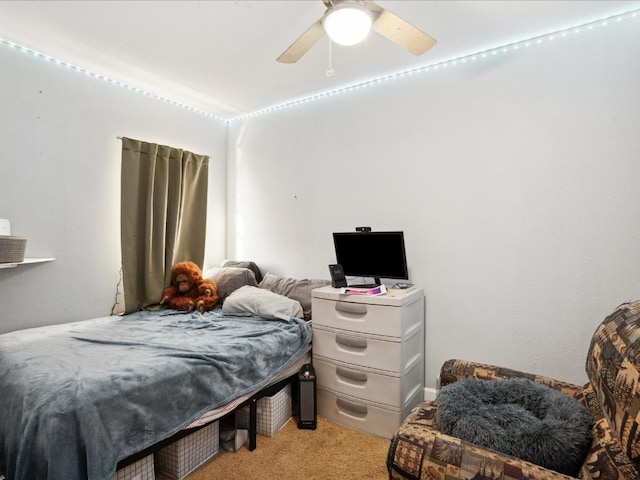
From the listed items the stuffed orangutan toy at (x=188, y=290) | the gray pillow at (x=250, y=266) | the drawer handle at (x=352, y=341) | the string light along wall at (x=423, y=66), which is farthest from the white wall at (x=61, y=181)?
the drawer handle at (x=352, y=341)

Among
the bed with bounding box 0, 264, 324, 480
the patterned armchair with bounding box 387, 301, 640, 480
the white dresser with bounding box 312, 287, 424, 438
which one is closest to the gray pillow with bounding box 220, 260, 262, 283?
the bed with bounding box 0, 264, 324, 480

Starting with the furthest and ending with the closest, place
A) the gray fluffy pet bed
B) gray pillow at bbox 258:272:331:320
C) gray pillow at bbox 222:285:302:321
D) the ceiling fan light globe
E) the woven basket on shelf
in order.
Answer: gray pillow at bbox 258:272:331:320
gray pillow at bbox 222:285:302:321
the woven basket on shelf
the ceiling fan light globe
the gray fluffy pet bed

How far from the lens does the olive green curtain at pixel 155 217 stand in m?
2.74

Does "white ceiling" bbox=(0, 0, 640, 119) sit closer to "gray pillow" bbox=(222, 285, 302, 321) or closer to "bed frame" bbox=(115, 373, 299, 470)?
"gray pillow" bbox=(222, 285, 302, 321)

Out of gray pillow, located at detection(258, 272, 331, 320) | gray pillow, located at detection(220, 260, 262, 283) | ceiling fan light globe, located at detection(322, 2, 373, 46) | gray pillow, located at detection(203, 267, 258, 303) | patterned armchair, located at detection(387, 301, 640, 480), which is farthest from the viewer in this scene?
gray pillow, located at detection(220, 260, 262, 283)

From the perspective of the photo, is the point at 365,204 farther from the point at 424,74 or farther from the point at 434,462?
the point at 434,462

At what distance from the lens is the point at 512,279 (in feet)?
7.25

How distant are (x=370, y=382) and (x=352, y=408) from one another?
23 cm

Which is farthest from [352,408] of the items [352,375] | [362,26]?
[362,26]

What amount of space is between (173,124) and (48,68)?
959 millimetres

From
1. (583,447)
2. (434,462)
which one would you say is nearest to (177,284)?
(434,462)

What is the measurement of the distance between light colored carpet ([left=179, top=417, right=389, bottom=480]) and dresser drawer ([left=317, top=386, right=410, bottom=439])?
0.17 feet

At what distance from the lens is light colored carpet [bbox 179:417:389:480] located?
176cm

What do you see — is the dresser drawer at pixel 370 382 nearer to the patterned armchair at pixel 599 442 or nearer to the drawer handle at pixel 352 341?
the drawer handle at pixel 352 341
